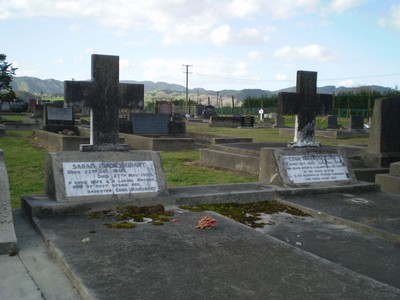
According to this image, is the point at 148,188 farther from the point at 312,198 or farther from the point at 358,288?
the point at 358,288

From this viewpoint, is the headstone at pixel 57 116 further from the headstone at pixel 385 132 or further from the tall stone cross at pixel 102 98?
the tall stone cross at pixel 102 98

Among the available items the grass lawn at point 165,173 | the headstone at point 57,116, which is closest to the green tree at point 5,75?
the headstone at point 57,116

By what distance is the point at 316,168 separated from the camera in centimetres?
666

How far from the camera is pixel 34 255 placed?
3.59 m

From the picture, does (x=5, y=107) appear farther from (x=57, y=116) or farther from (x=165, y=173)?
(x=165, y=173)

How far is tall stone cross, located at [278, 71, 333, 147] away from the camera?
688 centimetres

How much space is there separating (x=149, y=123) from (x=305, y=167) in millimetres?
12873

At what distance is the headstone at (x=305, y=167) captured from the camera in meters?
6.38

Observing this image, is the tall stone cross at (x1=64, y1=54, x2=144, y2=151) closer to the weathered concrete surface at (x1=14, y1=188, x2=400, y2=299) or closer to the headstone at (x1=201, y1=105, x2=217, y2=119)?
the weathered concrete surface at (x1=14, y1=188, x2=400, y2=299)

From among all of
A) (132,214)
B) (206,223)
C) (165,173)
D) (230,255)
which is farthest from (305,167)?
(165,173)

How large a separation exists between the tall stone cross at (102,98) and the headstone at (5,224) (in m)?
1.26

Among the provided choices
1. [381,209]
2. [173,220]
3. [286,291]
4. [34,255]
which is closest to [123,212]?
[173,220]

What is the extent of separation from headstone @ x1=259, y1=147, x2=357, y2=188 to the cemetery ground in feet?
2.35

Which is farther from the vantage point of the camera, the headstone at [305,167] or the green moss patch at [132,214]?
the headstone at [305,167]
